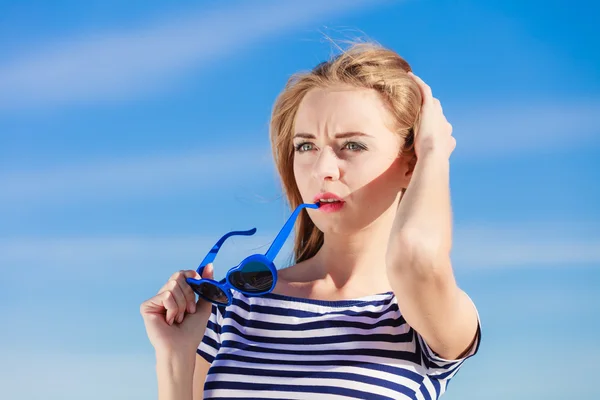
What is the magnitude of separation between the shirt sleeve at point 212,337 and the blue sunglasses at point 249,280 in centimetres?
36

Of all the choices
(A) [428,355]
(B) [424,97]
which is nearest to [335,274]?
(A) [428,355]

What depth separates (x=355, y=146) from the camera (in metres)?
3.96

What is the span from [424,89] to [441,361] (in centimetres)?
133

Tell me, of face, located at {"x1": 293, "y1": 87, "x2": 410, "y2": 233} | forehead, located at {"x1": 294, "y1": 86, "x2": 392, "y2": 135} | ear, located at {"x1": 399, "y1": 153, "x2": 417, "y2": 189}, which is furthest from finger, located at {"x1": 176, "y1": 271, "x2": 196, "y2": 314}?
ear, located at {"x1": 399, "y1": 153, "x2": 417, "y2": 189}

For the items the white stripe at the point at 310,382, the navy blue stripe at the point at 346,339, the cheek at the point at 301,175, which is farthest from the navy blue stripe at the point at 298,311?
the cheek at the point at 301,175

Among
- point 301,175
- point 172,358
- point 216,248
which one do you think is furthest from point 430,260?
point 172,358

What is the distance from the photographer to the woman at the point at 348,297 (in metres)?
3.70

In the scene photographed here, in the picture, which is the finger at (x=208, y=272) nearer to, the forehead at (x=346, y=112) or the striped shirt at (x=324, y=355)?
the striped shirt at (x=324, y=355)

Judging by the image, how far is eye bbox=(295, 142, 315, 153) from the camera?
412 centimetres

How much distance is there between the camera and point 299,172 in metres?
4.16

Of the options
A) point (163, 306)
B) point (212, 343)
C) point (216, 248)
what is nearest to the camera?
point (163, 306)

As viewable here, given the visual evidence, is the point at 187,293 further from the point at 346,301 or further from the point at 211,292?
the point at 346,301

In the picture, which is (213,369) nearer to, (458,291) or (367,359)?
(367,359)

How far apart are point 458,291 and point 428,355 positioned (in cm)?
42
